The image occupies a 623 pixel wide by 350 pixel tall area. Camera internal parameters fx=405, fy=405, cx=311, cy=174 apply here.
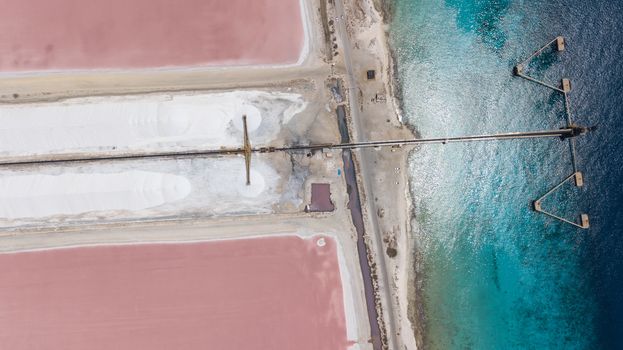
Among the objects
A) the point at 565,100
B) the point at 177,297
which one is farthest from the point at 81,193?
the point at 565,100

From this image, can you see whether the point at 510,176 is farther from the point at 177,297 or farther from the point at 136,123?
the point at 136,123

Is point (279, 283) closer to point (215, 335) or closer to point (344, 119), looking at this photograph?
point (215, 335)

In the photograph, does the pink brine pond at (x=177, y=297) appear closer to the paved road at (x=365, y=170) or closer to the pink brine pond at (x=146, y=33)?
the paved road at (x=365, y=170)

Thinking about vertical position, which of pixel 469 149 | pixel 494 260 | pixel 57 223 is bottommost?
pixel 494 260

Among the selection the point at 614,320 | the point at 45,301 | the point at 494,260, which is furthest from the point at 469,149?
the point at 45,301

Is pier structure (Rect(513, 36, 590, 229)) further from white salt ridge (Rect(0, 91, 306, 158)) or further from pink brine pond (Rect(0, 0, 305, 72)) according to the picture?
white salt ridge (Rect(0, 91, 306, 158))

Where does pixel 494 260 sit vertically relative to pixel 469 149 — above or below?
below
